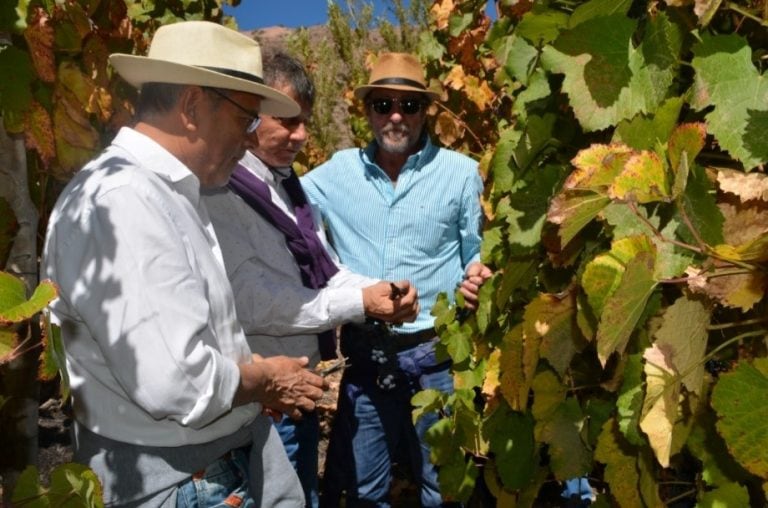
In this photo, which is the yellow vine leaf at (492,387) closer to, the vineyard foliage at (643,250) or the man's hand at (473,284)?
the vineyard foliage at (643,250)

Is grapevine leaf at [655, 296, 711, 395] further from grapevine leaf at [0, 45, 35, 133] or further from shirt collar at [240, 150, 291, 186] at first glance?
shirt collar at [240, 150, 291, 186]

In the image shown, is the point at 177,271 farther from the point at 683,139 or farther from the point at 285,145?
the point at 285,145

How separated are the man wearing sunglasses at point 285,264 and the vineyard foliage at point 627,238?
0.59 metres

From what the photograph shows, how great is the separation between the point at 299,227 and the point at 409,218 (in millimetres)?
677

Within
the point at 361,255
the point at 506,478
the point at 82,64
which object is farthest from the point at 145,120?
the point at 361,255

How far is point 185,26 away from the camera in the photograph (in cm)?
211

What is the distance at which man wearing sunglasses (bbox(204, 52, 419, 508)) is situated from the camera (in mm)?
2684

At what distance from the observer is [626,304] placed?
4.31 ft

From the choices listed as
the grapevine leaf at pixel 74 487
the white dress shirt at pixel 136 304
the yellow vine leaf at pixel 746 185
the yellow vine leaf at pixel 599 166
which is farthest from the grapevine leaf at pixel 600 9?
the grapevine leaf at pixel 74 487

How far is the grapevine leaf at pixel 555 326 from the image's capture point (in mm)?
1596

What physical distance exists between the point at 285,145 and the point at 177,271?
1.34 meters

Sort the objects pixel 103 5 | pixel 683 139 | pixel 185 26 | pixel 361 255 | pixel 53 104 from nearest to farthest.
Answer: pixel 683 139 → pixel 185 26 → pixel 53 104 → pixel 103 5 → pixel 361 255

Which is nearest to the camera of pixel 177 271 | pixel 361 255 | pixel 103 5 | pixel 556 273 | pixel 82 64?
pixel 177 271

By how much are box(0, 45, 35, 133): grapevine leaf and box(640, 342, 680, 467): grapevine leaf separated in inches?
58.1
